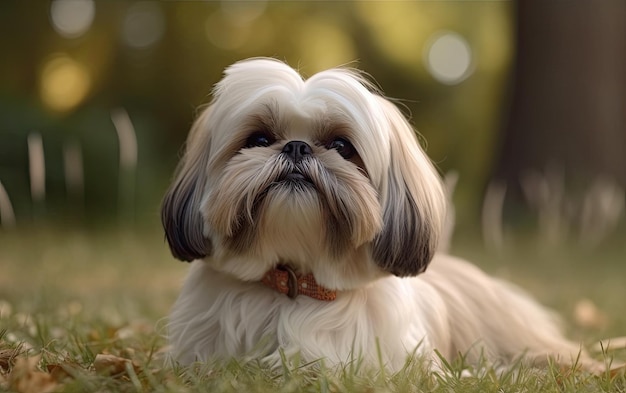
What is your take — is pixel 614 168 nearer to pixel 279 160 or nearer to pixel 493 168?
pixel 493 168

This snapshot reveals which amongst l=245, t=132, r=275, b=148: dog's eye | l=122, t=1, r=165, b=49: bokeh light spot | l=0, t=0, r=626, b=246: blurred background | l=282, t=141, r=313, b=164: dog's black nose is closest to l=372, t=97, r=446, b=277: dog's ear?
l=282, t=141, r=313, b=164: dog's black nose

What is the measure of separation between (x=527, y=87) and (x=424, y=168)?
6.81 meters

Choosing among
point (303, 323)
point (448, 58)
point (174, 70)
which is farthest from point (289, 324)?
point (448, 58)

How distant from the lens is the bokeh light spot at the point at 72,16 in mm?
10367

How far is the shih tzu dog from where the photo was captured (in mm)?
3021

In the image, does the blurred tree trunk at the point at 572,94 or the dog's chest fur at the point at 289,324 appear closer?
the dog's chest fur at the point at 289,324

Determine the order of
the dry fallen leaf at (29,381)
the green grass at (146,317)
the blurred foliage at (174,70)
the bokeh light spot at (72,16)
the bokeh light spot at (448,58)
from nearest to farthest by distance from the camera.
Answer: the dry fallen leaf at (29,381)
the green grass at (146,317)
the blurred foliage at (174,70)
the bokeh light spot at (72,16)
the bokeh light spot at (448,58)

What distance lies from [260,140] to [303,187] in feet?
0.92

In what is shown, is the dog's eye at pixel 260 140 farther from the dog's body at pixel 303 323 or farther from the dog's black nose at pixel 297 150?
the dog's body at pixel 303 323

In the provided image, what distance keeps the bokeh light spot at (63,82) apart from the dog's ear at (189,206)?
677 cm

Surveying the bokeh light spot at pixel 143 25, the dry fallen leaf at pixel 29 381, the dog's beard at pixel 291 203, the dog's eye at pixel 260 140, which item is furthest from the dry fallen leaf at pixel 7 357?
the bokeh light spot at pixel 143 25

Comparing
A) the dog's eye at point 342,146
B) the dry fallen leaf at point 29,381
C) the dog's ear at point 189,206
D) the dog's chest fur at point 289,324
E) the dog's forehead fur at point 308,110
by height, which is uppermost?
the dog's forehead fur at point 308,110

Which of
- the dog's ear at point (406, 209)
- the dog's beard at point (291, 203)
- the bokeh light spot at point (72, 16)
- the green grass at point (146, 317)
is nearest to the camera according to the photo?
the green grass at point (146, 317)

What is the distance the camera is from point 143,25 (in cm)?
1113
